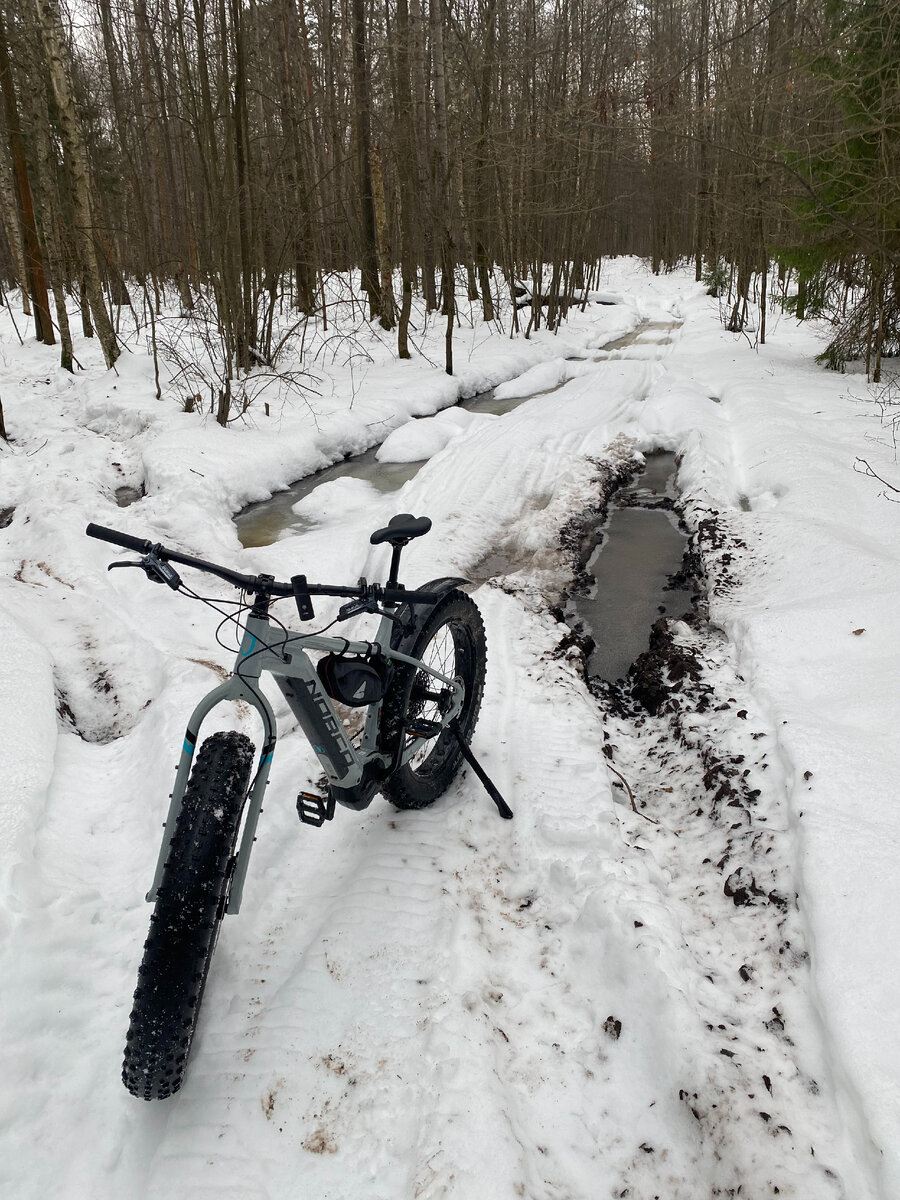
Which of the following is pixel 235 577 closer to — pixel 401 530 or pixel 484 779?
pixel 401 530

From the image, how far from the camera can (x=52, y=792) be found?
121 inches

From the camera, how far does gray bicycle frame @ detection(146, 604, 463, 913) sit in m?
2.05

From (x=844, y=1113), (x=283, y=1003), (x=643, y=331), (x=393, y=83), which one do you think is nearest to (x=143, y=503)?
(x=283, y=1003)

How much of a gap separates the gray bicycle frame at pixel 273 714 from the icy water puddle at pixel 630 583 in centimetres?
219

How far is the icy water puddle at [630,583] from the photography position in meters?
4.86

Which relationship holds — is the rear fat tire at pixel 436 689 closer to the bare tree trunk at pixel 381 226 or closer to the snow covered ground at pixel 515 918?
the snow covered ground at pixel 515 918

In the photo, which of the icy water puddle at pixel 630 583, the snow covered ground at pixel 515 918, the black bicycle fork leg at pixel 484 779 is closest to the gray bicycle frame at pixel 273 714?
the black bicycle fork leg at pixel 484 779

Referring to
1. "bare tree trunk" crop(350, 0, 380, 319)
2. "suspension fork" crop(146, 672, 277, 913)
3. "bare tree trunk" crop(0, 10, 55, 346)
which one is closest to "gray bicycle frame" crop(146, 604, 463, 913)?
"suspension fork" crop(146, 672, 277, 913)

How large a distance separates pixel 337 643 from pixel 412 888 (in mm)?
1065

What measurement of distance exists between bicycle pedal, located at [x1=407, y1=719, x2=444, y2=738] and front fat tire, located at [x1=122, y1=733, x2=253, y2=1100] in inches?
42.0

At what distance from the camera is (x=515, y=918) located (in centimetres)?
266

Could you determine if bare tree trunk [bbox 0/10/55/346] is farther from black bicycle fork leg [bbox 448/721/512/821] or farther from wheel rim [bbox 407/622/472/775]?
black bicycle fork leg [bbox 448/721/512/821]

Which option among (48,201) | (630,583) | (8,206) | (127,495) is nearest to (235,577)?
(630,583)

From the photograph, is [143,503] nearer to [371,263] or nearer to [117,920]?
[117,920]
